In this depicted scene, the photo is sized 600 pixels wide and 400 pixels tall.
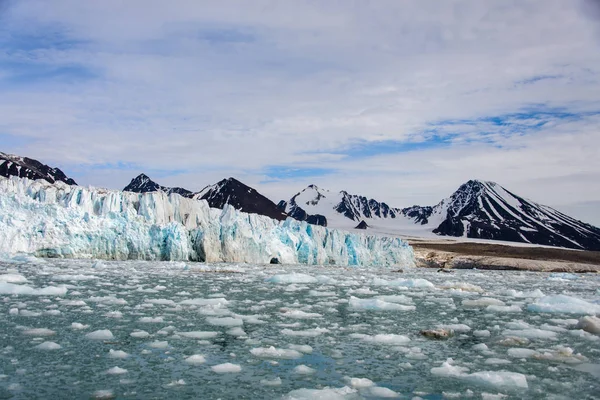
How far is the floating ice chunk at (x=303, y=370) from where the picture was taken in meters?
5.92

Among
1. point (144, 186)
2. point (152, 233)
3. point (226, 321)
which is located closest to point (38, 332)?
point (226, 321)

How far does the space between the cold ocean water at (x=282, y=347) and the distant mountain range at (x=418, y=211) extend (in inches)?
3328

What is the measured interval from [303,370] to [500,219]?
155 metres

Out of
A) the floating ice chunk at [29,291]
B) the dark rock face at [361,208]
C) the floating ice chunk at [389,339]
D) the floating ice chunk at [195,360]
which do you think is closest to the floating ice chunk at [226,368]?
the floating ice chunk at [195,360]

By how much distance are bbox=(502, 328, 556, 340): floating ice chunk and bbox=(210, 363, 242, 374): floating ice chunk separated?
514 cm

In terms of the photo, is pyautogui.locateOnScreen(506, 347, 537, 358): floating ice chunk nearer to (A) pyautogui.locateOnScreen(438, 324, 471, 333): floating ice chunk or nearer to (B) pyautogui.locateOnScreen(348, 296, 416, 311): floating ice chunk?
(A) pyautogui.locateOnScreen(438, 324, 471, 333): floating ice chunk

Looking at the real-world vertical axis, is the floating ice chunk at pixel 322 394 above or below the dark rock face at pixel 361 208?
below

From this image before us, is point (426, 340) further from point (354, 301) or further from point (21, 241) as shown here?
point (21, 241)

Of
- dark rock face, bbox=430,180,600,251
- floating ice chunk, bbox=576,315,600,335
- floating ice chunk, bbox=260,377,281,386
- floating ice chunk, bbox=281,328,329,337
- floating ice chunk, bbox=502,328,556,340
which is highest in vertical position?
dark rock face, bbox=430,180,600,251

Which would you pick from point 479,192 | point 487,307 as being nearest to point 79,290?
point 487,307

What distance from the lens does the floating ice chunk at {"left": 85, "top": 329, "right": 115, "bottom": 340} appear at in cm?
738

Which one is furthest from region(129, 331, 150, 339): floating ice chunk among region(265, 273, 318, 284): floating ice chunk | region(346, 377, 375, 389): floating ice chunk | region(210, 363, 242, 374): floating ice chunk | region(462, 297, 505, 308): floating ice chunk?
region(265, 273, 318, 284): floating ice chunk

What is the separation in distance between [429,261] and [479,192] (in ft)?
424

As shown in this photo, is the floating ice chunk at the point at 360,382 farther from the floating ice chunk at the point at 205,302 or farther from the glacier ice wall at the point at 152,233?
the glacier ice wall at the point at 152,233
